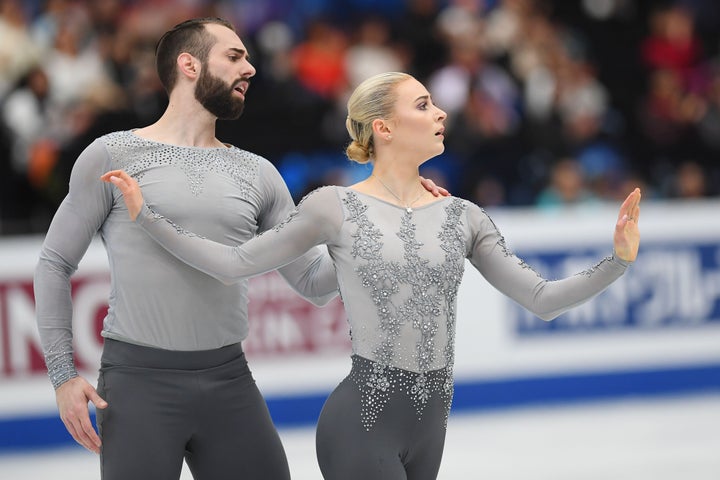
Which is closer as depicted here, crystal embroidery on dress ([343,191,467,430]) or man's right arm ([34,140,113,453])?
crystal embroidery on dress ([343,191,467,430])

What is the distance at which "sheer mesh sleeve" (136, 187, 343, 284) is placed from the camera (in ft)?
8.91

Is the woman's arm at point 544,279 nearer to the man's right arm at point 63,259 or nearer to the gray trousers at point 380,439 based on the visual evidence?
the gray trousers at point 380,439

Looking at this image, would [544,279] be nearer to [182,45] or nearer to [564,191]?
Result: [182,45]

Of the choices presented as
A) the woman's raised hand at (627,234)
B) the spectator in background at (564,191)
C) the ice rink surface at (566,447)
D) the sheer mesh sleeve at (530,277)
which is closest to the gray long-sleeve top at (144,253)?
the sheer mesh sleeve at (530,277)

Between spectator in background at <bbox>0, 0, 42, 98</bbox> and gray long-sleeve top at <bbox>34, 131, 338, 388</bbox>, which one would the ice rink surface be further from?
spectator in background at <bbox>0, 0, 42, 98</bbox>

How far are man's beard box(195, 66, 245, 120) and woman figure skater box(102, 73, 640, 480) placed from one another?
1.32 feet

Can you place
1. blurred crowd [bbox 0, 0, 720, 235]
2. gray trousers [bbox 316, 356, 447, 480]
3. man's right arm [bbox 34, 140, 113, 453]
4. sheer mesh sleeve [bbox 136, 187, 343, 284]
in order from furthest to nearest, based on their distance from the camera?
1. blurred crowd [bbox 0, 0, 720, 235]
2. man's right arm [bbox 34, 140, 113, 453]
3. sheer mesh sleeve [bbox 136, 187, 343, 284]
4. gray trousers [bbox 316, 356, 447, 480]

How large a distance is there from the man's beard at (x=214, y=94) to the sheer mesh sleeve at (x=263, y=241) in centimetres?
41

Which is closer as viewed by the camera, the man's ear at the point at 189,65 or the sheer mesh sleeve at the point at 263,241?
the sheer mesh sleeve at the point at 263,241

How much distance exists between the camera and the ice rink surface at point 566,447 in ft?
18.0

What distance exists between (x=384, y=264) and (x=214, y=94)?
2.39 feet

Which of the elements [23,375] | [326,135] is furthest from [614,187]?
[23,375]

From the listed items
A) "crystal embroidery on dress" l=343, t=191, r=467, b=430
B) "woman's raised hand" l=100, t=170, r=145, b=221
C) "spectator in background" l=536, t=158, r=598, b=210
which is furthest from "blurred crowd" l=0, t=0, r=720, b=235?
"crystal embroidery on dress" l=343, t=191, r=467, b=430

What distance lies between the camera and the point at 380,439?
2631 mm
